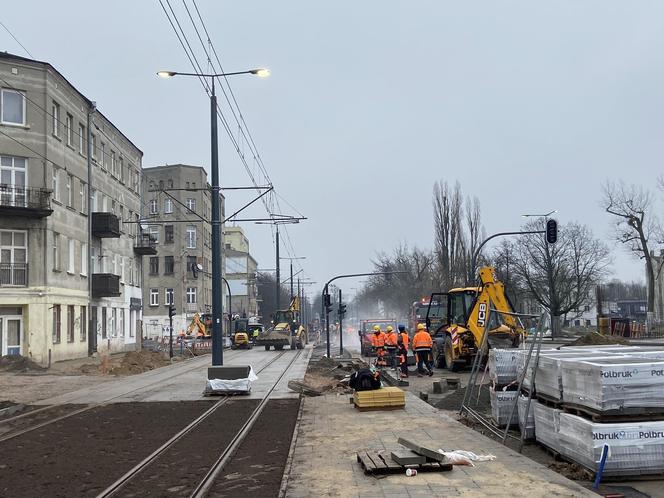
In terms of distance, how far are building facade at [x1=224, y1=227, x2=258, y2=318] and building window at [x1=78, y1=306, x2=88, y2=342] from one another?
6400cm

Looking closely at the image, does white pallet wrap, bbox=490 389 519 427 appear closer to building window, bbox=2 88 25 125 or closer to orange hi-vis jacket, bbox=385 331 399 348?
orange hi-vis jacket, bbox=385 331 399 348

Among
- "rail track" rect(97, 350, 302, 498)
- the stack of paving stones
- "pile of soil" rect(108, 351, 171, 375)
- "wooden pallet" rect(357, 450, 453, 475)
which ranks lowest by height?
"pile of soil" rect(108, 351, 171, 375)

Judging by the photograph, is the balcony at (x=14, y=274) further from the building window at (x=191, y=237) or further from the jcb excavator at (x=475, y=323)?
the building window at (x=191, y=237)

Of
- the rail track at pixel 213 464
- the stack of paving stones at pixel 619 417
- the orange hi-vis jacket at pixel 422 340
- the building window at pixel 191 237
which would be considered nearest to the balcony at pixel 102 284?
the orange hi-vis jacket at pixel 422 340

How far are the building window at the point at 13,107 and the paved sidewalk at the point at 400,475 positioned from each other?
82.1ft

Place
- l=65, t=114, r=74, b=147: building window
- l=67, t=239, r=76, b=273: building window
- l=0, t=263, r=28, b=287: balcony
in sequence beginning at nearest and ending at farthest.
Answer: l=0, t=263, r=28, b=287: balcony → l=67, t=239, r=76, b=273: building window → l=65, t=114, r=74, b=147: building window

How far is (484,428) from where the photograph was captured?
12.4 m

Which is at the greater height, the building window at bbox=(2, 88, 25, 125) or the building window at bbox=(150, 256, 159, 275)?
the building window at bbox=(2, 88, 25, 125)

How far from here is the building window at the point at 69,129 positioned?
3540 centimetres

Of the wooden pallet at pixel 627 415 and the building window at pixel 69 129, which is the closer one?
the wooden pallet at pixel 627 415

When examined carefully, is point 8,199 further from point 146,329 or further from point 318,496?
point 146,329

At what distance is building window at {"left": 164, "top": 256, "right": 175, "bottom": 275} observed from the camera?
247 ft

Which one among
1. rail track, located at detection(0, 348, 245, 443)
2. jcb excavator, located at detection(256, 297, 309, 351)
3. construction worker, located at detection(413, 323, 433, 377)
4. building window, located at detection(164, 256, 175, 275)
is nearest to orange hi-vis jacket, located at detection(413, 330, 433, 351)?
construction worker, located at detection(413, 323, 433, 377)

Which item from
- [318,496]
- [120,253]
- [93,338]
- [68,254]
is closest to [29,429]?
[318,496]
